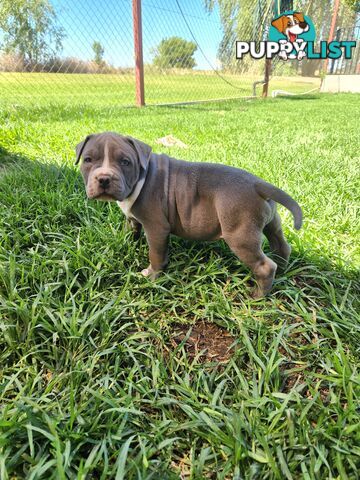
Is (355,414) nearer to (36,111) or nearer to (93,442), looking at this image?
(93,442)

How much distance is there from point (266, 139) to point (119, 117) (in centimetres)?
341

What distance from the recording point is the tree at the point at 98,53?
8562 millimetres

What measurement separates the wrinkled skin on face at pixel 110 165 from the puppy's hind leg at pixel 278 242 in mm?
906

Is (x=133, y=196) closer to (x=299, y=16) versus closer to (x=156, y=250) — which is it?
(x=156, y=250)

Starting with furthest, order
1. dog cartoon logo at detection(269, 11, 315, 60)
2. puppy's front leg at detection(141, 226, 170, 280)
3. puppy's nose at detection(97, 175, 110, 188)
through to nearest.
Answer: dog cartoon logo at detection(269, 11, 315, 60) → puppy's front leg at detection(141, 226, 170, 280) → puppy's nose at detection(97, 175, 110, 188)

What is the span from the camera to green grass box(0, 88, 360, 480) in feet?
4.30

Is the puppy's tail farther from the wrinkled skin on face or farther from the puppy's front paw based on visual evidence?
the puppy's front paw

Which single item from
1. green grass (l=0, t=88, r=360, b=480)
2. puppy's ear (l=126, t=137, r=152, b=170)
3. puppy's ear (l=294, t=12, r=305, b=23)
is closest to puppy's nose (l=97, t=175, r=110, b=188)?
puppy's ear (l=126, t=137, r=152, b=170)

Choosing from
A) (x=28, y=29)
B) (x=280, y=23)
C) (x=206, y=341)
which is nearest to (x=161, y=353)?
(x=206, y=341)

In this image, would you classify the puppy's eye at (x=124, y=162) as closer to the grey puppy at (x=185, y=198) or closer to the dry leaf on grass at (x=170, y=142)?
the grey puppy at (x=185, y=198)

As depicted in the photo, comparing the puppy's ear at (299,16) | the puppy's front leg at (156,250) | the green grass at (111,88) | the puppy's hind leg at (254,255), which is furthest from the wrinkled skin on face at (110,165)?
the puppy's ear at (299,16)

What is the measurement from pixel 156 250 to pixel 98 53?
8.40 meters

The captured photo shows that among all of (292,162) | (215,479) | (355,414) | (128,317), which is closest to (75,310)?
(128,317)

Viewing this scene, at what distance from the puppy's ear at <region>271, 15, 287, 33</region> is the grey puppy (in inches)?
609
